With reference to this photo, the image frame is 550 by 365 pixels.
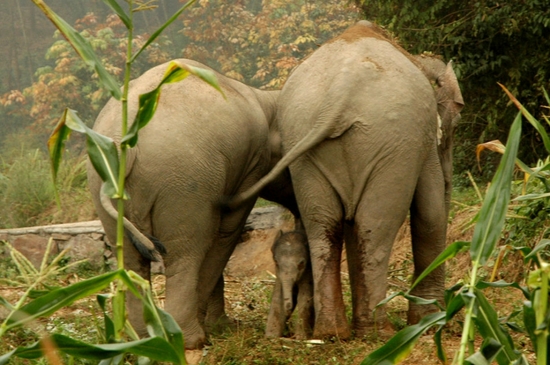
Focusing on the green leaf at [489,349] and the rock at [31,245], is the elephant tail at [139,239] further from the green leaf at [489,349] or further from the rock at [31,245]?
the rock at [31,245]

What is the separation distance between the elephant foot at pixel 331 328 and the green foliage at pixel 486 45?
443 centimetres

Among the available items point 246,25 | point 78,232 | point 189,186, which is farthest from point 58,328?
point 246,25

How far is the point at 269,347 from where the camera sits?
487 centimetres

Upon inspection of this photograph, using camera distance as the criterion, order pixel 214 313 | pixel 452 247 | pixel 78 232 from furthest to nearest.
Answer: pixel 78 232
pixel 214 313
pixel 452 247

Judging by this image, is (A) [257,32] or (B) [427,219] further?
(A) [257,32]

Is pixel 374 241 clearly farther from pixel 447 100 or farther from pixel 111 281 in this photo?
pixel 111 281

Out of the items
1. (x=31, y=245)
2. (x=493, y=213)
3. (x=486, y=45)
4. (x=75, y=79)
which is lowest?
(x=75, y=79)

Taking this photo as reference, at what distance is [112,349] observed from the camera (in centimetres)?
230

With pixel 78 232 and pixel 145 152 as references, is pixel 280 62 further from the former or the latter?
pixel 145 152

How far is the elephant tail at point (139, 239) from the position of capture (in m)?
4.51

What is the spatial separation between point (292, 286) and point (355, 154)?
924 mm

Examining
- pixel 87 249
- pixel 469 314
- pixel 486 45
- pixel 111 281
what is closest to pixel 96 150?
pixel 111 281

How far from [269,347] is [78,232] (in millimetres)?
4391

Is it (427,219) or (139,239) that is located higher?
(139,239)
